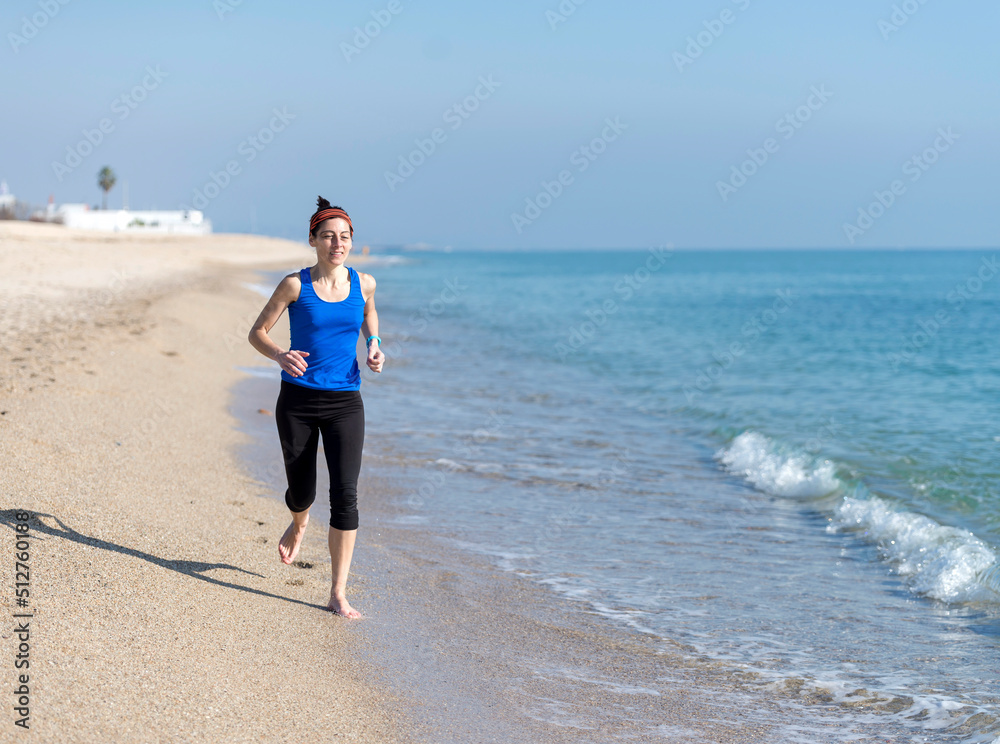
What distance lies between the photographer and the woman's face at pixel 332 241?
4.01 m

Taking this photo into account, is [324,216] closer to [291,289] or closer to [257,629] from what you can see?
[291,289]

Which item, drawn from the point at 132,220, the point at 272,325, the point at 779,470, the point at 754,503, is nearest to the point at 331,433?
the point at 272,325

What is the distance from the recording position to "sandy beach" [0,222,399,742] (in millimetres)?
3125

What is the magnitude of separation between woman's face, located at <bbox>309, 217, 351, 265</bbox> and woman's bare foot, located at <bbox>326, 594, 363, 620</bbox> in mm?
1697

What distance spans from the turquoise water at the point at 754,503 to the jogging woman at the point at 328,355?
1717mm

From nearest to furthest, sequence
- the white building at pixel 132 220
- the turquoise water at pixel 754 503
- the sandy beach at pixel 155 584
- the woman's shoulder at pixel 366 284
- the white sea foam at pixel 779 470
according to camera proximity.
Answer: the sandy beach at pixel 155 584, the woman's shoulder at pixel 366 284, the turquoise water at pixel 754 503, the white sea foam at pixel 779 470, the white building at pixel 132 220

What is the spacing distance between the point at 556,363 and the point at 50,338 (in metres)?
9.31

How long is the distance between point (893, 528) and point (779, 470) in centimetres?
184

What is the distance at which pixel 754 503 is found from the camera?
7.54 m

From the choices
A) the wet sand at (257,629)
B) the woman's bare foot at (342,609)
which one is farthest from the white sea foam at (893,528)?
the woman's bare foot at (342,609)

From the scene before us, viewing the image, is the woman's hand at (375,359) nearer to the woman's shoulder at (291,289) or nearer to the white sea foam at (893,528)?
the woman's shoulder at (291,289)

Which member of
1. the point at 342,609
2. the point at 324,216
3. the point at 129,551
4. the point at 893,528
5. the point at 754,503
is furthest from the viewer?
the point at 754,503

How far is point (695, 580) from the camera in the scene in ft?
17.9

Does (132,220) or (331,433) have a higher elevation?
(132,220)
